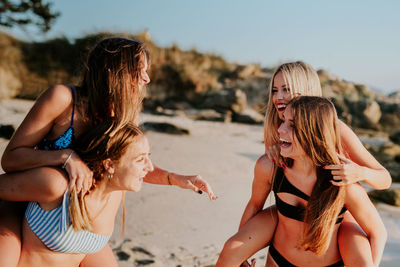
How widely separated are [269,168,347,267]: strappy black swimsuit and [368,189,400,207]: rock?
3.64 metres

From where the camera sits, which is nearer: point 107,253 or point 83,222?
point 83,222

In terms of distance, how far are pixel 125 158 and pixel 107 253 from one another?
686 mm

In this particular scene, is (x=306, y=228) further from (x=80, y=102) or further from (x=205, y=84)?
(x=205, y=84)

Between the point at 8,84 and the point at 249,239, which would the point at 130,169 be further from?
the point at 8,84

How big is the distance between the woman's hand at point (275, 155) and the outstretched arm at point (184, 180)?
1.82 feet

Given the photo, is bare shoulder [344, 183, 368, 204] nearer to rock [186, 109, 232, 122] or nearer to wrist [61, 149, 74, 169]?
wrist [61, 149, 74, 169]

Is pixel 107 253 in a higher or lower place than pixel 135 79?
lower

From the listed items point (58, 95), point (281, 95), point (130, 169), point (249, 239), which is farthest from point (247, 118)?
point (58, 95)

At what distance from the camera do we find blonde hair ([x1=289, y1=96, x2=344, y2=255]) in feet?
7.52

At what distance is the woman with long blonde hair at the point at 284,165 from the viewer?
227 centimetres

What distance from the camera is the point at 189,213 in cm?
464

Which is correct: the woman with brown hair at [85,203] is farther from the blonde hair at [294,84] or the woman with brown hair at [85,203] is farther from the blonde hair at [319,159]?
the blonde hair at [294,84]

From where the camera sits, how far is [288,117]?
244cm

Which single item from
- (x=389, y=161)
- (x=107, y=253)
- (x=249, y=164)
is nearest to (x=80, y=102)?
(x=107, y=253)
